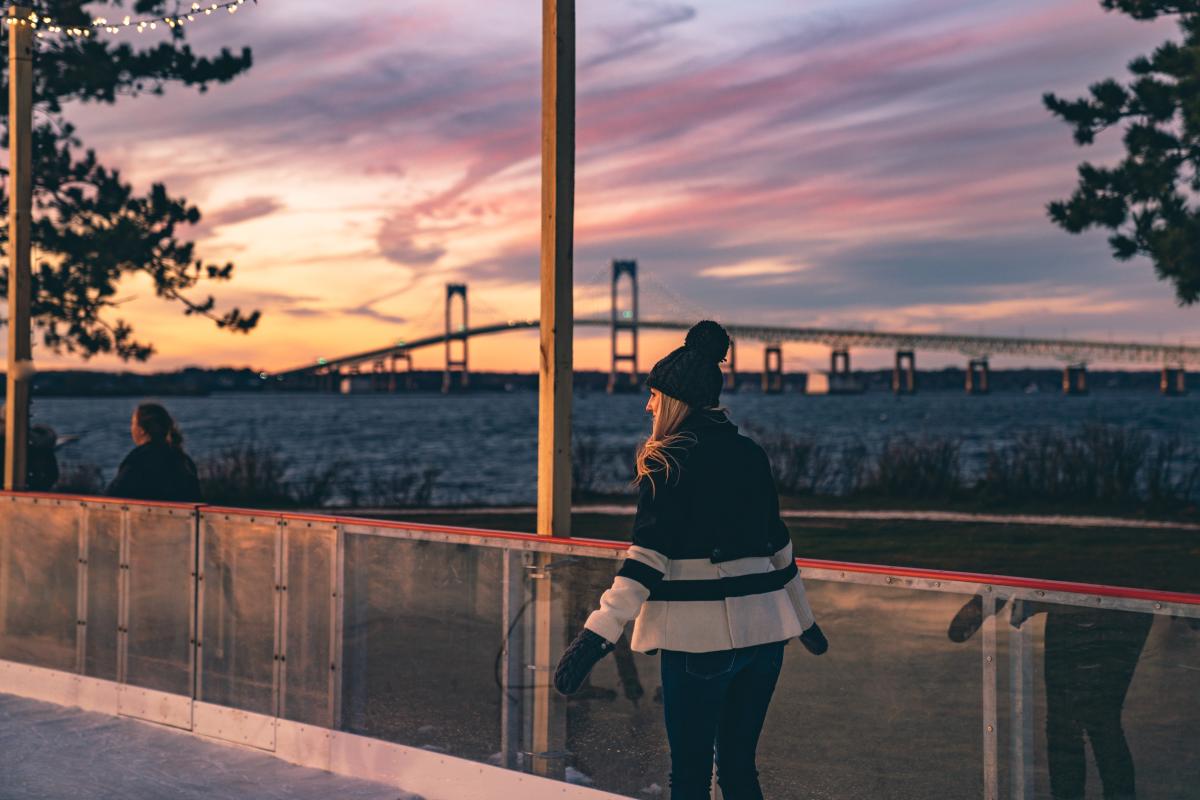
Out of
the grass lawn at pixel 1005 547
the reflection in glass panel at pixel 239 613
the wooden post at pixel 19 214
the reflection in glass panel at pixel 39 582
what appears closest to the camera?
the reflection in glass panel at pixel 239 613

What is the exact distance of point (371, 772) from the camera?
17.6 ft

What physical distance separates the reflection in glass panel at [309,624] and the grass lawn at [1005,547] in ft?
21.5

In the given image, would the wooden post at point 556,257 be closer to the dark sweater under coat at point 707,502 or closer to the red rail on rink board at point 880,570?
the red rail on rink board at point 880,570

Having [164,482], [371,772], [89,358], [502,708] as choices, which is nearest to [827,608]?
[502,708]

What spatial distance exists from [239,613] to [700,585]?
3.25 meters

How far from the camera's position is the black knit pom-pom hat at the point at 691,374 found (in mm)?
3447

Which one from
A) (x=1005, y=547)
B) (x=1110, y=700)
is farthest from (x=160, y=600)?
(x=1005, y=547)

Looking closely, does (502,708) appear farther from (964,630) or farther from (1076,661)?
(1076,661)

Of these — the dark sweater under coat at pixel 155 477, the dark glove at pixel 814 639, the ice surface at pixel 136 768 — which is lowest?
the ice surface at pixel 136 768

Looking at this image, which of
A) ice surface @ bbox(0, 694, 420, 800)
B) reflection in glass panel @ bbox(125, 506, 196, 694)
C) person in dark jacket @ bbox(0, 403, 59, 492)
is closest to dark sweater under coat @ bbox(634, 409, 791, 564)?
ice surface @ bbox(0, 694, 420, 800)

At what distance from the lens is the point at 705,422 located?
344 centimetres

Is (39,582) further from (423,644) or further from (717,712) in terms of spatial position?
(717,712)

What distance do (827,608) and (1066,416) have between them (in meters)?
94.2

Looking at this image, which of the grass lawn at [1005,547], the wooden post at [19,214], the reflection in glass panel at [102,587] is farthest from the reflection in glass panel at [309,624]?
the grass lawn at [1005,547]
